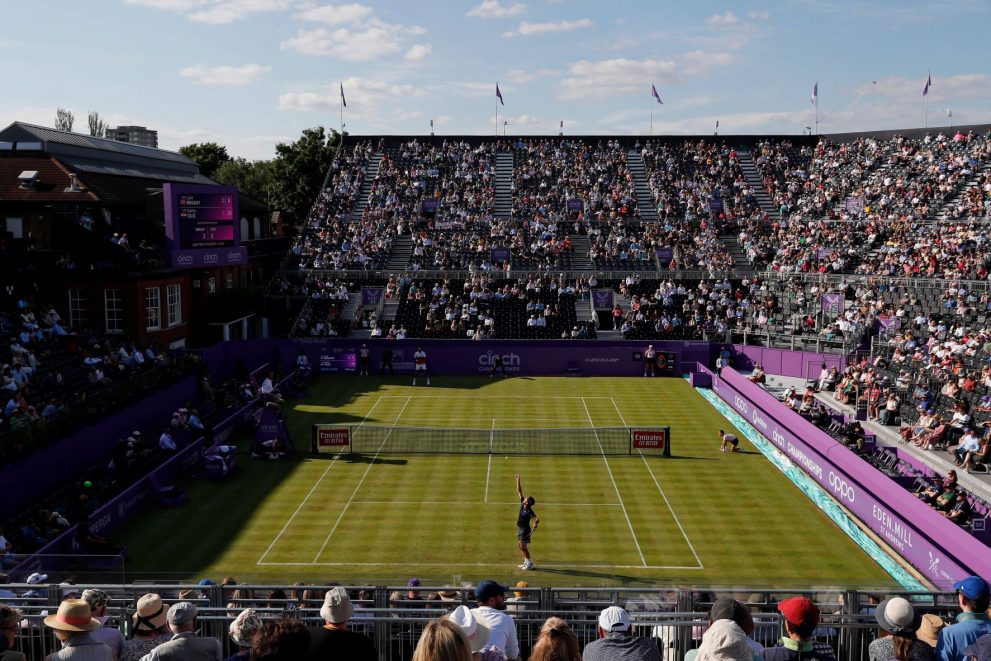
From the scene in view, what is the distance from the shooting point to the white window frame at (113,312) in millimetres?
37750

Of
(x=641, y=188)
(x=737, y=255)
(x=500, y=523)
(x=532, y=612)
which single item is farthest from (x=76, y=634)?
(x=641, y=188)

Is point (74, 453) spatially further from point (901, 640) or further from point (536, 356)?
point (536, 356)

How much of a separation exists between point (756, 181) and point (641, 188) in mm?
8619

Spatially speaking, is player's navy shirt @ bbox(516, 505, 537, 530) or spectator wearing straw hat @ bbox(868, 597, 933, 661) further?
player's navy shirt @ bbox(516, 505, 537, 530)

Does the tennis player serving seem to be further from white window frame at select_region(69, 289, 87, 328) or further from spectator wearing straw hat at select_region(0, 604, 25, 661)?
white window frame at select_region(69, 289, 87, 328)

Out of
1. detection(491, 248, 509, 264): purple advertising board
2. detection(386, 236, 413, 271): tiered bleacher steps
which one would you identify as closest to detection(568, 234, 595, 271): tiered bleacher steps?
detection(491, 248, 509, 264): purple advertising board

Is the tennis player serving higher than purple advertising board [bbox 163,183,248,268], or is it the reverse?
purple advertising board [bbox 163,183,248,268]

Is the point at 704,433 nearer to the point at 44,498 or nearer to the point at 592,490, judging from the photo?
the point at 592,490


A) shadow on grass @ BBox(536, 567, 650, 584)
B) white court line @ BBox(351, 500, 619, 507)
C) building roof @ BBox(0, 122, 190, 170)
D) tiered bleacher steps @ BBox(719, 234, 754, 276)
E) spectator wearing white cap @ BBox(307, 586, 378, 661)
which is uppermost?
building roof @ BBox(0, 122, 190, 170)

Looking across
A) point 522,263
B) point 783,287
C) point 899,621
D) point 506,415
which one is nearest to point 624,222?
point 522,263

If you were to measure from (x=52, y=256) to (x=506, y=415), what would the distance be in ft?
64.1

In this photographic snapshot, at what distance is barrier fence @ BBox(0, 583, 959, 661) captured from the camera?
10.5 m

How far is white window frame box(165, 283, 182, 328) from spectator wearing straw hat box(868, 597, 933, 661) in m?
38.2

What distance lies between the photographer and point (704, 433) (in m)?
32.2
